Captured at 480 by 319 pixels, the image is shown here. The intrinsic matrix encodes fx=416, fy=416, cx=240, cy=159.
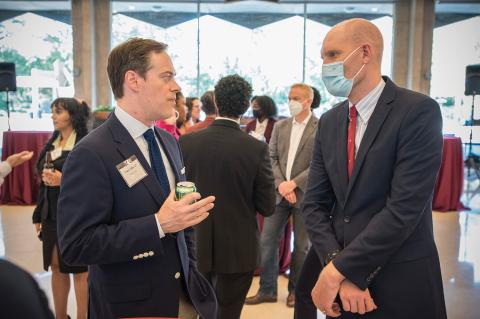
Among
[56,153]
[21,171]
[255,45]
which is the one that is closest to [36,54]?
[21,171]

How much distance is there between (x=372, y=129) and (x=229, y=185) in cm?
117

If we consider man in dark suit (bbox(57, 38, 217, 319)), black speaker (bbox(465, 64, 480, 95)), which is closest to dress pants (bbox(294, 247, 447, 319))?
man in dark suit (bbox(57, 38, 217, 319))

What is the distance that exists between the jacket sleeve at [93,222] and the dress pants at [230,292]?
1.24m

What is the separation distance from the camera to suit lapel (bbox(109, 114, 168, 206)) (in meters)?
1.40

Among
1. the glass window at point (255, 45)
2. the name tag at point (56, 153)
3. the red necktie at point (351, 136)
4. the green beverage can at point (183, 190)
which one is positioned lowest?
the name tag at point (56, 153)

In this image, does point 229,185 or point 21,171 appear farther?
point 21,171

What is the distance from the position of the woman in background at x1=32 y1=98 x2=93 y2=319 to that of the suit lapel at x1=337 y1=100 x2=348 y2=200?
1946mm

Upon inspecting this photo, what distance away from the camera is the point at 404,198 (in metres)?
1.34

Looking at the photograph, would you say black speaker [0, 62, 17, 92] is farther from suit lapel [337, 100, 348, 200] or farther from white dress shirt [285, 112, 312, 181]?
suit lapel [337, 100, 348, 200]

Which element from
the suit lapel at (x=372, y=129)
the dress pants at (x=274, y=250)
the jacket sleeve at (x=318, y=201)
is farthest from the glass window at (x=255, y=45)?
the suit lapel at (x=372, y=129)

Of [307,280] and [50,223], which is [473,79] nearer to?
[307,280]

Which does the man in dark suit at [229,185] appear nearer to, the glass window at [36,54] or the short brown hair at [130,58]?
the short brown hair at [130,58]

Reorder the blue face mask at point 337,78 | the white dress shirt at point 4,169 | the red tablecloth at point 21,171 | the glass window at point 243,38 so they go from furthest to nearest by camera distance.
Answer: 1. the glass window at point 243,38
2. the red tablecloth at point 21,171
3. the white dress shirt at point 4,169
4. the blue face mask at point 337,78

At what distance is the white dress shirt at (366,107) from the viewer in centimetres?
151
